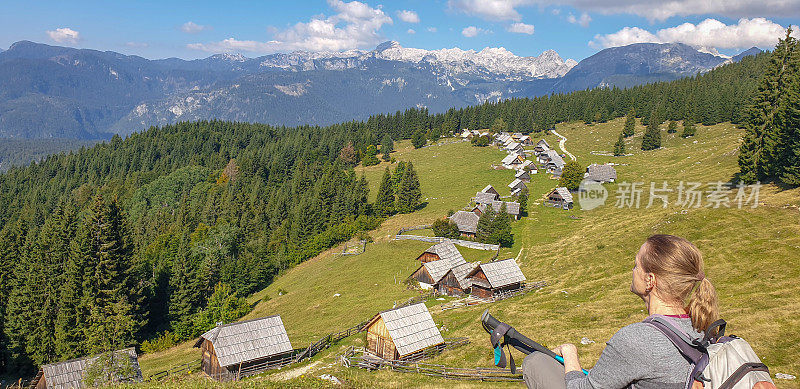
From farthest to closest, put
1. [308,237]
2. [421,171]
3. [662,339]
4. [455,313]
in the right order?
[421,171]
[308,237]
[455,313]
[662,339]

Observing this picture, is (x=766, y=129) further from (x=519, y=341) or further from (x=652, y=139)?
(x=519, y=341)

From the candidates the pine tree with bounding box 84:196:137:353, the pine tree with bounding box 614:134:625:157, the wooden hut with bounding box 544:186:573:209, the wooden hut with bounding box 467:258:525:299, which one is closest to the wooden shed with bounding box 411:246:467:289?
the wooden hut with bounding box 467:258:525:299

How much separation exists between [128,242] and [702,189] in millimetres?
79281

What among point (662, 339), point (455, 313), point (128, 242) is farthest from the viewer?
point (128, 242)

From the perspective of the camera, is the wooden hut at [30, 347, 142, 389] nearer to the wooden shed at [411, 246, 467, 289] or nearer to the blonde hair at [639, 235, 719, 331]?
the wooden shed at [411, 246, 467, 289]

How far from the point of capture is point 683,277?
167 inches

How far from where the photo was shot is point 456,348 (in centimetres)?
3644

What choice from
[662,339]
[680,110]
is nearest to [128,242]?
[662,339]

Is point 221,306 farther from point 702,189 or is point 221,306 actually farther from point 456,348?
point 702,189

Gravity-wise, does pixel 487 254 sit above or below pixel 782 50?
below

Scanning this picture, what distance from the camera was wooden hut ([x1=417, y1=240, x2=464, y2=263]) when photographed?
56781mm

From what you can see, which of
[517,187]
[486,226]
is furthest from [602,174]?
[486,226]

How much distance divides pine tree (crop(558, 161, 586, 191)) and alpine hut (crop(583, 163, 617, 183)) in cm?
354

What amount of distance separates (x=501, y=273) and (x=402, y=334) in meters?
18.0
